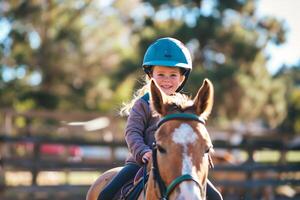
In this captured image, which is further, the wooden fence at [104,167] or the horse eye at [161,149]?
the wooden fence at [104,167]

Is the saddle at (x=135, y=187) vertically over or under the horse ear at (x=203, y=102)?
under

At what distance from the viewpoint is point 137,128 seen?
4156 mm

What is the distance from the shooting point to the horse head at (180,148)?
3.20 meters

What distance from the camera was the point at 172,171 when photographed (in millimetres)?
3262

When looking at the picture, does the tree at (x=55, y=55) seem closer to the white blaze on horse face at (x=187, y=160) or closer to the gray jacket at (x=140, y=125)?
the gray jacket at (x=140, y=125)

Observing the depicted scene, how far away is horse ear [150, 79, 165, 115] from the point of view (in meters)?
3.52

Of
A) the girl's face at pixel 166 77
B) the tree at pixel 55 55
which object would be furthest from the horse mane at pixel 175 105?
the tree at pixel 55 55

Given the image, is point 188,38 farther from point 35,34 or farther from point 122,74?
point 35,34

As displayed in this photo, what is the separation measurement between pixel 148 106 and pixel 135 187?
58 centimetres

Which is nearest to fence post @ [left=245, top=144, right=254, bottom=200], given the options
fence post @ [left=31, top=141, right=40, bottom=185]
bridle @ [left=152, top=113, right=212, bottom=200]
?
fence post @ [left=31, top=141, right=40, bottom=185]

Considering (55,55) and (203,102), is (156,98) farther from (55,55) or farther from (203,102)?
(55,55)

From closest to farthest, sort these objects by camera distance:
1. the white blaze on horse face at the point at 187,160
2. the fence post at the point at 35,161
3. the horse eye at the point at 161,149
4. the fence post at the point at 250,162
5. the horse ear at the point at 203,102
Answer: the white blaze on horse face at the point at 187,160, the horse eye at the point at 161,149, the horse ear at the point at 203,102, the fence post at the point at 35,161, the fence post at the point at 250,162

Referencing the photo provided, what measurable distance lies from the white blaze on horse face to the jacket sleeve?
2.05 ft

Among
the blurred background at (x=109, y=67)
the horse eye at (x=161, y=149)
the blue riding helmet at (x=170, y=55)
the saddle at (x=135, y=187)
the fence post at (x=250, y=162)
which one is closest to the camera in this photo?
the horse eye at (x=161, y=149)
